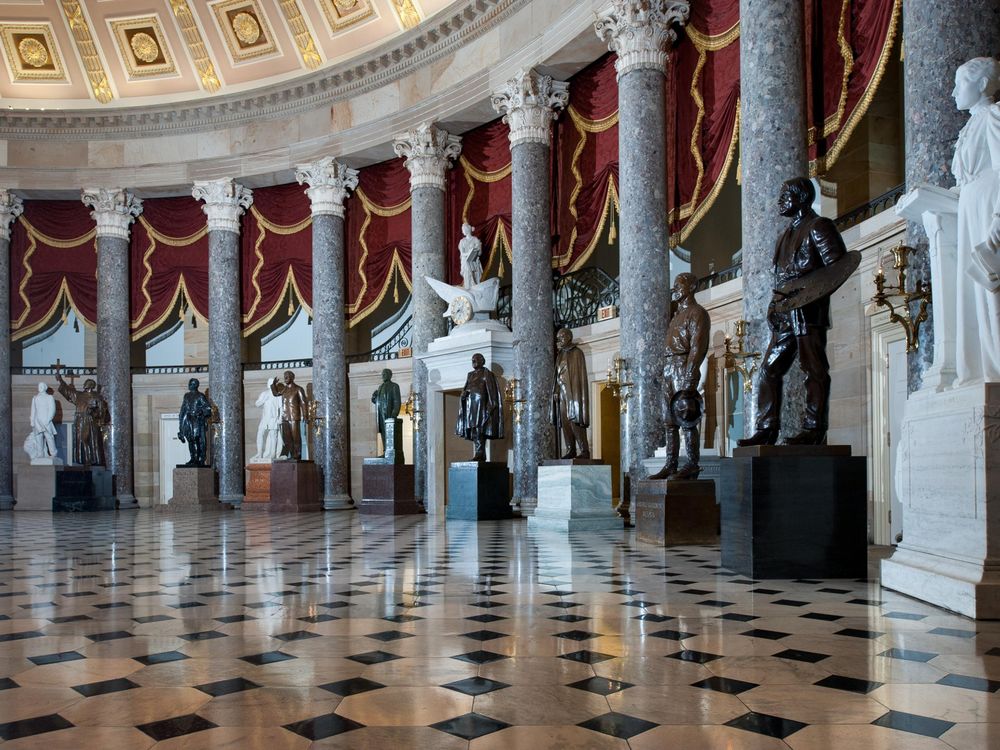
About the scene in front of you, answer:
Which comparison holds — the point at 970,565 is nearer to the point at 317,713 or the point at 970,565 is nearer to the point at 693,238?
the point at 317,713

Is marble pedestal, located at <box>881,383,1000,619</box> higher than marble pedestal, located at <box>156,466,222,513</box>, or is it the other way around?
marble pedestal, located at <box>881,383,1000,619</box>

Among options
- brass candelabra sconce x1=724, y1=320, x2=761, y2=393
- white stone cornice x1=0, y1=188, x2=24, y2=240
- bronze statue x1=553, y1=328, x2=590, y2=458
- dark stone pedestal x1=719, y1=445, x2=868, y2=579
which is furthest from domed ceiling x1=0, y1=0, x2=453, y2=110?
Answer: dark stone pedestal x1=719, y1=445, x2=868, y2=579

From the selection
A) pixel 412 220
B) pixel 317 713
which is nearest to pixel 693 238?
pixel 412 220

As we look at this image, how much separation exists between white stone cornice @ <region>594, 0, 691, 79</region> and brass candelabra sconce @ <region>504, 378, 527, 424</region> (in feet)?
16.5

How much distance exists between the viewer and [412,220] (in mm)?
19422

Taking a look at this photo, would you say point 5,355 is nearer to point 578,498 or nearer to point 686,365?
point 578,498

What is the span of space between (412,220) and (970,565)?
50.7 ft

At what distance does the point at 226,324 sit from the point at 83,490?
473 cm

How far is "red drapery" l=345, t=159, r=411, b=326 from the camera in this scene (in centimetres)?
2083

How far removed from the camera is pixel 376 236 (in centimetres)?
2130

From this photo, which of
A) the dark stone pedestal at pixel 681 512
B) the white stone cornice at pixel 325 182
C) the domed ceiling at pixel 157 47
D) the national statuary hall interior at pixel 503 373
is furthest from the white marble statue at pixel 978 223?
the domed ceiling at pixel 157 47

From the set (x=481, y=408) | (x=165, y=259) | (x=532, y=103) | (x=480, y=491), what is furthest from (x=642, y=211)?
(x=165, y=259)

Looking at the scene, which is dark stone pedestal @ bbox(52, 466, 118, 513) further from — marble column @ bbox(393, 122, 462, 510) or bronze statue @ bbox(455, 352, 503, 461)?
bronze statue @ bbox(455, 352, 503, 461)

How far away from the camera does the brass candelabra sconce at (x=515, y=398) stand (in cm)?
1539
